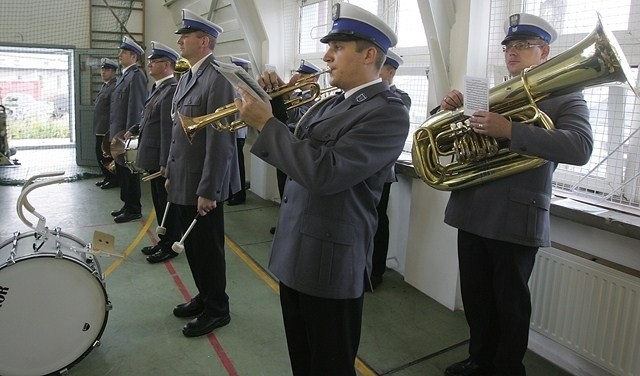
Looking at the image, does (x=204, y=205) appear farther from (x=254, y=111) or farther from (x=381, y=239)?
(x=381, y=239)

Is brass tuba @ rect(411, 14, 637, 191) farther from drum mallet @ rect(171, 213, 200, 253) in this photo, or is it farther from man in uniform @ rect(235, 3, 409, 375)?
drum mallet @ rect(171, 213, 200, 253)

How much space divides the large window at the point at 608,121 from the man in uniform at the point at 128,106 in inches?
150

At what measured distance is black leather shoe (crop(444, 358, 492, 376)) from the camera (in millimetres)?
2418

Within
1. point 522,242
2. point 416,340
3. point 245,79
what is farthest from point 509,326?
point 245,79

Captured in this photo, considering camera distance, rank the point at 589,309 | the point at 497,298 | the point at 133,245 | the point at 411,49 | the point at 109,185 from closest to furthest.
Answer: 1. the point at 497,298
2. the point at 589,309
3. the point at 411,49
4. the point at 133,245
5. the point at 109,185

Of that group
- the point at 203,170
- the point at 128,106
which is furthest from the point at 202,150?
the point at 128,106

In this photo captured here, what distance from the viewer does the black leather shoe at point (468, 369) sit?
7.93 feet

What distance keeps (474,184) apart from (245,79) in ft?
3.87

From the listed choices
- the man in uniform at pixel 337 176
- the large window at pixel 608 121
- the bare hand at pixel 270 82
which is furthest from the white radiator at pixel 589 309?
the bare hand at pixel 270 82

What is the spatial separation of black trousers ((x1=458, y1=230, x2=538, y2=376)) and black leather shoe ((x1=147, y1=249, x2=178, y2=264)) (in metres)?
2.63

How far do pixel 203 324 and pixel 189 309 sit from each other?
0.87 ft

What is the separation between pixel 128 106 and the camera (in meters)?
4.92

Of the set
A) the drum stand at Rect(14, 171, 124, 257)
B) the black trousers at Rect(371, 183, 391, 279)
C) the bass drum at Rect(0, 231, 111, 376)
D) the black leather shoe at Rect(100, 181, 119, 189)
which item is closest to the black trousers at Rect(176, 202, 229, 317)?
the drum stand at Rect(14, 171, 124, 257)

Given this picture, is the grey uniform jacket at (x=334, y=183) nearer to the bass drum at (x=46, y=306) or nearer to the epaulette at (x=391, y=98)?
the epaulette at (x=391, y=98)
